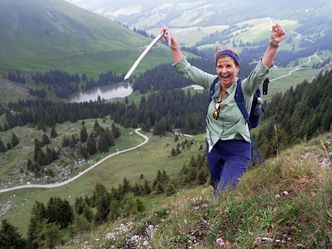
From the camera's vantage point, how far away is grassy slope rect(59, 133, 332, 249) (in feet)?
19.4

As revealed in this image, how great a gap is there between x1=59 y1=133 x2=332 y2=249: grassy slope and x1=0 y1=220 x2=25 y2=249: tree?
44.6 metres

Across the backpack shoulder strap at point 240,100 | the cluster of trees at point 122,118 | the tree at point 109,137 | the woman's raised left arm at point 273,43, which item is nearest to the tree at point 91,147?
the tree at point 109,137

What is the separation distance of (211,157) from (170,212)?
2154 millimetres

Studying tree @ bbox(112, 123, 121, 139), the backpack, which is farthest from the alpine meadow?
tree @ bbox(112, 123, 121, 139)

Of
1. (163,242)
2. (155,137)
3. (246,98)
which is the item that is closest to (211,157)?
(246,98)

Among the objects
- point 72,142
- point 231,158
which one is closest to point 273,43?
point 231,158

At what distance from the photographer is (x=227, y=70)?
8.55 meters

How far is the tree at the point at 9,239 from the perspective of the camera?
158 feet

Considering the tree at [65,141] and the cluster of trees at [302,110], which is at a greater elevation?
the cluster of trees at [302,110]

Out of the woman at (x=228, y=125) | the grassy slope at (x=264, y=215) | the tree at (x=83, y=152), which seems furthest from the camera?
the tree at (x=83, y=152)

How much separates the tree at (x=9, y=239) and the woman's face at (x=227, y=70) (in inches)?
1899

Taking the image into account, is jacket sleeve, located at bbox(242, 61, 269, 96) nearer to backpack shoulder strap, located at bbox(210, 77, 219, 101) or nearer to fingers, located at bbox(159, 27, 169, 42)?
backpack shoulder strap, located at bbox(210, 77, 219, 101)

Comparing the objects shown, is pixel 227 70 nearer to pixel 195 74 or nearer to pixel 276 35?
pixel 195 74

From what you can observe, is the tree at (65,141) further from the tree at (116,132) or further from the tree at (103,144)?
the tree at (116,132)
